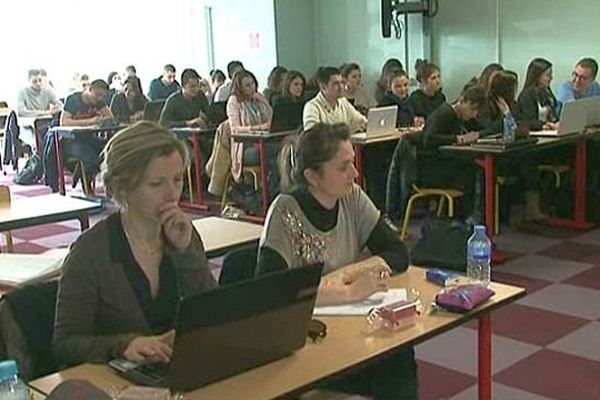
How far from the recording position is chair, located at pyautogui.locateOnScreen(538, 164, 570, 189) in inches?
255

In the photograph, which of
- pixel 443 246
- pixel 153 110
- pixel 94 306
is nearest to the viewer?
pixel 94 306

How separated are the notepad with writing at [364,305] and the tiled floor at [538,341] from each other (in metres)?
1.12

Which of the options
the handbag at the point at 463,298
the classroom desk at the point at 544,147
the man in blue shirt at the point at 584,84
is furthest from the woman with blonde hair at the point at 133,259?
the man in blue shirt at the point at 584,84

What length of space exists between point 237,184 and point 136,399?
554 centimetres

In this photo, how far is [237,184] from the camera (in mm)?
7152

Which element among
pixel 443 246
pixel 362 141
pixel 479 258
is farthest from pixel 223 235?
pixel 362 141

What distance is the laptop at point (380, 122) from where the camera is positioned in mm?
6414

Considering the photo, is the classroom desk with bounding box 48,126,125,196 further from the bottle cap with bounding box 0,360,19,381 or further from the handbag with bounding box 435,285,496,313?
the bottle cap with bounding box 0,360,19,381

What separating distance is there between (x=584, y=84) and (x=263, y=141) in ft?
10.2

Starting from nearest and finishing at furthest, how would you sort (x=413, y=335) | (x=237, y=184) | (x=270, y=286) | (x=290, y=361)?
(x=270, y=286) → (x=290, y=361) → (x=413, y=335) → (x=237, y=184)

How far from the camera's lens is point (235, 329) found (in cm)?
171

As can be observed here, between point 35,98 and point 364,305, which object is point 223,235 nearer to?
point 364,305

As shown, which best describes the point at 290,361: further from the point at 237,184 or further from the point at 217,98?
the point at 217,98

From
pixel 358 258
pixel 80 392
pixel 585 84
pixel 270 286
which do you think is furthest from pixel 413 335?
pixel 585 84
